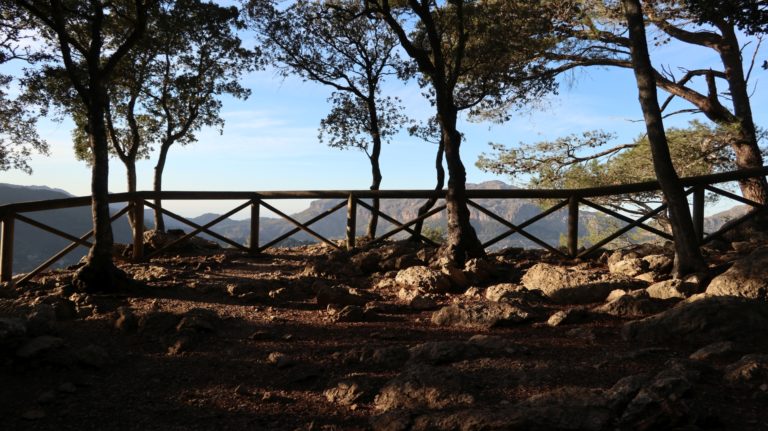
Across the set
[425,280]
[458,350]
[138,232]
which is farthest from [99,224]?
[458,350]

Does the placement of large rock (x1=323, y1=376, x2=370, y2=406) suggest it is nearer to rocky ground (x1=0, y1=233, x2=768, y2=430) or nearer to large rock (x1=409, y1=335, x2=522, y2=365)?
rocky ground (x1=0, y1=233, x2=768, y2=430)

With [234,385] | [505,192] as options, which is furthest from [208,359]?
[505,192]

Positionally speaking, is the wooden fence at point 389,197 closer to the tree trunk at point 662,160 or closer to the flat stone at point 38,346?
the tree trunk at point 662,160

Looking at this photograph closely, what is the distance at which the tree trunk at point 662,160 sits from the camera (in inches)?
282

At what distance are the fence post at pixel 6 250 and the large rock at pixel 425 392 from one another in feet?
29.7

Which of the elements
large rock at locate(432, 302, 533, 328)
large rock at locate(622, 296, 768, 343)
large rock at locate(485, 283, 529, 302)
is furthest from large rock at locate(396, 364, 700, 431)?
large rock at locate(485, 283, 529, 302)

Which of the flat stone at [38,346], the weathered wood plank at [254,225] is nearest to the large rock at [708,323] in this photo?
the flat stone at [38,346]

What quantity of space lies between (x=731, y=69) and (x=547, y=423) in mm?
14873

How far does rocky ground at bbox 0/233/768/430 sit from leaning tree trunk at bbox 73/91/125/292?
1.13ft

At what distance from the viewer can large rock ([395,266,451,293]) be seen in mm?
7840

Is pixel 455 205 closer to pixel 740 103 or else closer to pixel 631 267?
pixel 631 267

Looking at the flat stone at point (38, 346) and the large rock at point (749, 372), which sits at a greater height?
the large rock at point (749, 372)

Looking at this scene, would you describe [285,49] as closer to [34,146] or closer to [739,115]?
[34,146]

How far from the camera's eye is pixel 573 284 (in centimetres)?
699
